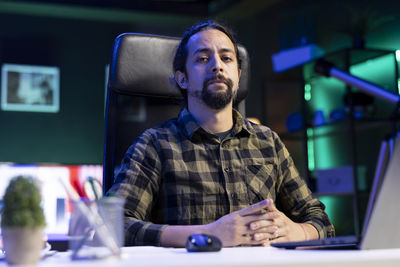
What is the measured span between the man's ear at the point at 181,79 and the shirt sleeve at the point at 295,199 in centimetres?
37

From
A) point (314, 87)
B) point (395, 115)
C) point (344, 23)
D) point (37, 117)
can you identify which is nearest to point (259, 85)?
point (314, 87)

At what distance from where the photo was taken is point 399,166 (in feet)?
2.49

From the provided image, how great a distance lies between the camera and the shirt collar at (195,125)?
61.2 inches

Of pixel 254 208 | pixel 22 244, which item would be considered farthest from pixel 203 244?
pixel 254 208

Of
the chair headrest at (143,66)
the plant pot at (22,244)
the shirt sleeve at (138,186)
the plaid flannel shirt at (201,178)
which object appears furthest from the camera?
the chair headrest at (143,66)

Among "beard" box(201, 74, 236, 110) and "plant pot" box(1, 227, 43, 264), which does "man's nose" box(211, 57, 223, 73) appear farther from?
"plant pot" box(1, 227, 43, 264)

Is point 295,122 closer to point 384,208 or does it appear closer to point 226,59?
point 226,59

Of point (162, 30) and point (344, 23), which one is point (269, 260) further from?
point (162, 30)

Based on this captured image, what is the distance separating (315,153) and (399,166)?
10.3 ft

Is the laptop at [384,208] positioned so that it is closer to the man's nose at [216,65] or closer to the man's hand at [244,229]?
the man's hand at [244,229]

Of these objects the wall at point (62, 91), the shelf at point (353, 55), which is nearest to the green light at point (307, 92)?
the shelf at point (353, 55)

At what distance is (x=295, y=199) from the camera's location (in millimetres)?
1587

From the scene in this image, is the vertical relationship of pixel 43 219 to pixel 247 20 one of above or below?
below

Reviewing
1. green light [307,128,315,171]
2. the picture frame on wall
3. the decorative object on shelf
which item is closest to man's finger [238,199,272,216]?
the decorative object on shelf
